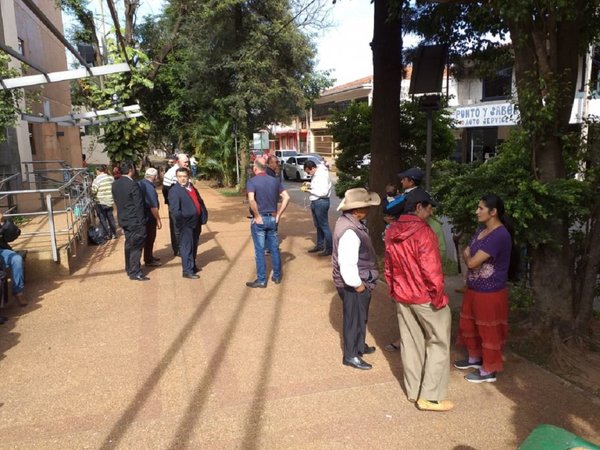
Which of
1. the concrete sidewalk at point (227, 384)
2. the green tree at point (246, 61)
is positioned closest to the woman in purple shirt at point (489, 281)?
the concrete sidewalk at point (227, 384)

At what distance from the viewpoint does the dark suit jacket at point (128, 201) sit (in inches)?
282

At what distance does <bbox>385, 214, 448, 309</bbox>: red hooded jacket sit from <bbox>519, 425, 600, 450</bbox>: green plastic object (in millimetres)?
1533

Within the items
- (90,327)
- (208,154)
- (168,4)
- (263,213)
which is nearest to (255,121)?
(208,154)

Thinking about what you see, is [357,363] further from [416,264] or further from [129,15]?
[129,15]

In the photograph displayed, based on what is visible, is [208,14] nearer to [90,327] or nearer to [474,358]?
[90,327]

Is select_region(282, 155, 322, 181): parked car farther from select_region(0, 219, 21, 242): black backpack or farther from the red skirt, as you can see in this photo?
the red skirt

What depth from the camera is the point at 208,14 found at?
18953 mm

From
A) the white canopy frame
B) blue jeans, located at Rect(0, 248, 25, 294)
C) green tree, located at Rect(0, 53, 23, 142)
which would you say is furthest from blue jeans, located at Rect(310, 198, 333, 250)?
the white canopy frame

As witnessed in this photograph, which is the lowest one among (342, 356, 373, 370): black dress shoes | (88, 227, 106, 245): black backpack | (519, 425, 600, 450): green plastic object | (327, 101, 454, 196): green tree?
(342, 356, 373, 370): black dress shoes

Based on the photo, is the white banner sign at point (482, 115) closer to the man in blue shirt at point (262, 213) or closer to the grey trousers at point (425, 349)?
the man in blue shirt at point (262, 213)

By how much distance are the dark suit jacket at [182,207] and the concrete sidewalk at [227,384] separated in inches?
40.8

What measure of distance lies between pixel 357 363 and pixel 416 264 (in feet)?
4.13

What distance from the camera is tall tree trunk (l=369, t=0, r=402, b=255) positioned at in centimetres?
792

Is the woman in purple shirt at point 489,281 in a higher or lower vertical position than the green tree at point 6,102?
lower
